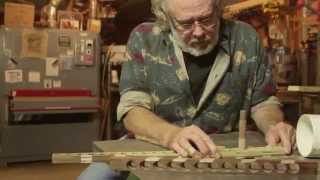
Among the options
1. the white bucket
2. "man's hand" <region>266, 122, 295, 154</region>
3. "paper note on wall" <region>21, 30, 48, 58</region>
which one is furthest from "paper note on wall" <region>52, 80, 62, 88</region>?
the white bucket

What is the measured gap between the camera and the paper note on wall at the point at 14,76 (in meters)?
4.32

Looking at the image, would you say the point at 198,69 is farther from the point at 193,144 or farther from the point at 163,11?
the point at 193,144

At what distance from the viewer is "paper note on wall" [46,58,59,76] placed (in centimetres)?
445

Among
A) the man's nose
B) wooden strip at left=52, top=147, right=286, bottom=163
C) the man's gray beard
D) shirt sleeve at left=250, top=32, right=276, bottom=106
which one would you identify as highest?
the man's nose

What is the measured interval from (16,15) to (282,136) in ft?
12.0

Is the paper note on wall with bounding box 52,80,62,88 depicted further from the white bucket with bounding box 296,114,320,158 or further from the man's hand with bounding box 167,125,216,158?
the white bucket with bounding box 296,114,320,158

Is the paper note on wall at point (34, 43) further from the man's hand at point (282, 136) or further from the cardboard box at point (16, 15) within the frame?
the man's hand at point (282, 136)

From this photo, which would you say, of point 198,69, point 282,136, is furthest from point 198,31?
point 282,136

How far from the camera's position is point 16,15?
4.42 meters

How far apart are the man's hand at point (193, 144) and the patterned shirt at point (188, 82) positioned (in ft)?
1.14

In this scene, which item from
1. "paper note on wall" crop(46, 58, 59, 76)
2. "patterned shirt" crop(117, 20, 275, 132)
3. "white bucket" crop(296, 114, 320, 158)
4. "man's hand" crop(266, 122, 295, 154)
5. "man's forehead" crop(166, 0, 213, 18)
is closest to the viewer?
"white bucket" crop(296, 114, 320, 158)

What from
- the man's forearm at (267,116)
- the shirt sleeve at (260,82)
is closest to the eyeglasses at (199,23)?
the shirt sleeve at (260,82)

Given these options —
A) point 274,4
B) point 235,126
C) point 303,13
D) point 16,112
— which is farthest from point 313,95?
point 16,112

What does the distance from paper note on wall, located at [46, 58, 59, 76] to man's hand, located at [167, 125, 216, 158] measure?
3455 mm
